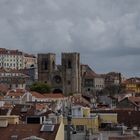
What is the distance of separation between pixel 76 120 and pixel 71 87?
132 meters

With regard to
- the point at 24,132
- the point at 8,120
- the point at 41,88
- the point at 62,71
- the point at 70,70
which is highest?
the point at 70,70

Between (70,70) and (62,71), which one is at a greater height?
(70,70)

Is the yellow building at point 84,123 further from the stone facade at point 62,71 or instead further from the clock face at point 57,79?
the clock face at point 57,79

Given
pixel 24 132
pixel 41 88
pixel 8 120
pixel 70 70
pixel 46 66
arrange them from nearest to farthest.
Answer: pixel 24 132 < pixel 8 120 < pixel 41 88 < pixel 70 70 < pixel 46 66

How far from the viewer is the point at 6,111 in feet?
182

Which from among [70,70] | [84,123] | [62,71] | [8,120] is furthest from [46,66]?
[8,120]

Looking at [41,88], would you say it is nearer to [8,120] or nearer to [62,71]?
[62,71]

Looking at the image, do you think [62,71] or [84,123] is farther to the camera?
[62,71]

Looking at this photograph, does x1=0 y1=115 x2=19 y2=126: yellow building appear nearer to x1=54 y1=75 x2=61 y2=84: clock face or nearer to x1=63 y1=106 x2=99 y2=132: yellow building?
x1=63 y1=106 x2=99 y2=132: yellow building

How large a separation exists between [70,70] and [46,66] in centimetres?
612

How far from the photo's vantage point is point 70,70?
7165 inches

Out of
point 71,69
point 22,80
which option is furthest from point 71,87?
point 22,80

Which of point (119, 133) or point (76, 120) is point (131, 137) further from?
point (76, 120)

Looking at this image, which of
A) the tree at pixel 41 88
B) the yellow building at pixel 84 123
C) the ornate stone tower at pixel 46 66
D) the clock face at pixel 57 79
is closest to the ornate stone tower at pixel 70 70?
the clock face at pixel 57 79
